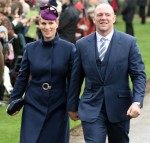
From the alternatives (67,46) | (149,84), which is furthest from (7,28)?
(67,46)

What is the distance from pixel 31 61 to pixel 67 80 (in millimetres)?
439

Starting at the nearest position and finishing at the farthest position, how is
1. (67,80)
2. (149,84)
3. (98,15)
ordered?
(98,15)
(67,80)
(149,84)

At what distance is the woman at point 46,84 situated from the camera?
7750mm

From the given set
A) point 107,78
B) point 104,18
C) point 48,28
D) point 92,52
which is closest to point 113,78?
point 107,78

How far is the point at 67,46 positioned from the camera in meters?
7.86

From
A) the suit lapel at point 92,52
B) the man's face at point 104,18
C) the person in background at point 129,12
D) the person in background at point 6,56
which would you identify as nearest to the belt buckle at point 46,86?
the suit lapel at point 92,52

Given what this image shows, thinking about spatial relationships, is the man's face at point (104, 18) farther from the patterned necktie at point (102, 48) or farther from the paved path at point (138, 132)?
the paved path at point (138, 132)

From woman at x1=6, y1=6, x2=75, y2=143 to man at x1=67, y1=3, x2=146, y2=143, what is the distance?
32 cm

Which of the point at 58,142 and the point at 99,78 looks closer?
the point at 99,78

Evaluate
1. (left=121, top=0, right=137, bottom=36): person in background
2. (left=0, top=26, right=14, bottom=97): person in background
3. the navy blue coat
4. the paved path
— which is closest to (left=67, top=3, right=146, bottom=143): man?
the navy blue coat

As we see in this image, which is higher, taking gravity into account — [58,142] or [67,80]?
[67,80]

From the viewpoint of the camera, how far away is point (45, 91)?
306 inches

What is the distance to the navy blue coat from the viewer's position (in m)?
7.76

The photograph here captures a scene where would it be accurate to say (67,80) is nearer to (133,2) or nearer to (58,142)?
(58,142)
